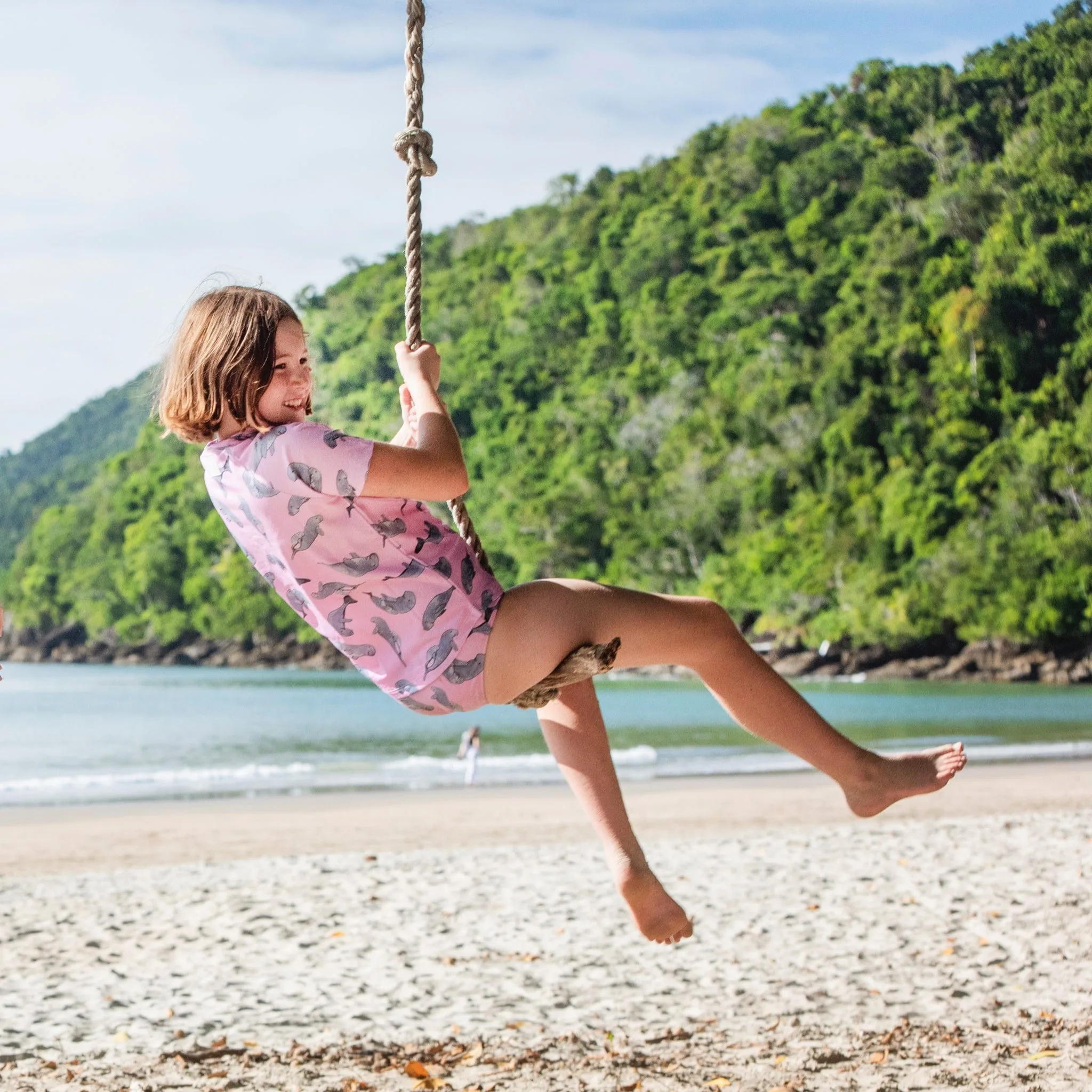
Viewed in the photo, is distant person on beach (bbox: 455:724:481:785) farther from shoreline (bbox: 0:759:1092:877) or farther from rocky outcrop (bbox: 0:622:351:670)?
rocky outcrop (bbox: 0:622:351:670)

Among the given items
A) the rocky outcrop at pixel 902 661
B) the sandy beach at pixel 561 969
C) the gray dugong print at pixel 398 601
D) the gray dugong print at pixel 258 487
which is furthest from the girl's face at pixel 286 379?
the rocky outcrop at pixel 902 661

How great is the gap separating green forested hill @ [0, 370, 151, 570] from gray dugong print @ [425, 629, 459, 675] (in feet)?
280

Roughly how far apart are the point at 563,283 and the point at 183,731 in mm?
47390

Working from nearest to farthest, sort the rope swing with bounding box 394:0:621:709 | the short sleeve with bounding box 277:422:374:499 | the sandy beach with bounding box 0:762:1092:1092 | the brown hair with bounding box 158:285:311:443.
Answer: the short sleeve with bounding box 277:422:374:499 → the brown hair with bounding box 158:285:311:443 → the rope swing with bounding box 394:0:621:709 → the sandy beach with bounding box 0:762:1092:1092

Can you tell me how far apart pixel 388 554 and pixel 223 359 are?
0.43 m

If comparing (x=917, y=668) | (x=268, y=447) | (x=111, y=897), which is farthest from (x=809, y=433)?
(x=268, y=447)

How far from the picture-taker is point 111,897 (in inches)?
318

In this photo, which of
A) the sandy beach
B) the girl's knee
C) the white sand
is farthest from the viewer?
the white sand

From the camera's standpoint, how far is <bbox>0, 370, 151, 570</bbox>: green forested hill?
291ft

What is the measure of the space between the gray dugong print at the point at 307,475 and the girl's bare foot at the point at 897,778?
1.13 meters

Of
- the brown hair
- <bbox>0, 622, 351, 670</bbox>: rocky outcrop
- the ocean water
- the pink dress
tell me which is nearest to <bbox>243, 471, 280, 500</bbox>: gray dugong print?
the pink dress

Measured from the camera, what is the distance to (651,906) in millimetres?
2736

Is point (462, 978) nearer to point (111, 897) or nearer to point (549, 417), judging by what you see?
point (111, 897)

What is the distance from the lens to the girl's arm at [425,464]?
2.32 metres
